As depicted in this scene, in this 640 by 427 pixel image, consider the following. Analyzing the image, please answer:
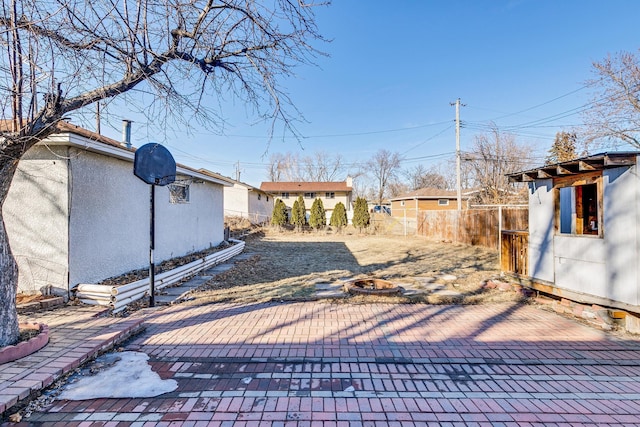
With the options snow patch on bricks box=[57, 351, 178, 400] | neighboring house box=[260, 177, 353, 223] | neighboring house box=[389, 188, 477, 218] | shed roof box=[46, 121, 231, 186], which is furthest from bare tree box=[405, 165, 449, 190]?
snow patch on bricks box=[57, 351, 178, 400]

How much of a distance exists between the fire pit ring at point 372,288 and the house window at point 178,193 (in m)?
5.26

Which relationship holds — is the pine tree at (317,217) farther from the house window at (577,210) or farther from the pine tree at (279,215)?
the house window at (577,210)

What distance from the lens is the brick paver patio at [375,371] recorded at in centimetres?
225

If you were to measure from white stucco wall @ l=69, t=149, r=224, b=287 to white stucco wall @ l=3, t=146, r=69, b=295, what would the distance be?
14 centimetres

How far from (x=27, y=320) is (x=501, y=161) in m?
27.2

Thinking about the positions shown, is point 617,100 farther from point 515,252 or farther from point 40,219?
point 40,219

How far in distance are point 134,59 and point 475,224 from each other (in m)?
14.0

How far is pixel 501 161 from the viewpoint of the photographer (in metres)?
23.7

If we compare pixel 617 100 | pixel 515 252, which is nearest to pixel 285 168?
pixel 617 100

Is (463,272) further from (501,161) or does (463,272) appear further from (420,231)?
(501,161)

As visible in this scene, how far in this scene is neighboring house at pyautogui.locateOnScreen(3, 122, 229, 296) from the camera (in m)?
4.68

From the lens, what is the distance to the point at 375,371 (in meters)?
2.92

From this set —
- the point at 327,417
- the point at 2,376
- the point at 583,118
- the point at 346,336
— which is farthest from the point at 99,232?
the point at 583,118

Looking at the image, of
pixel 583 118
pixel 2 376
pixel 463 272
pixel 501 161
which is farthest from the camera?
pixel 501 161
